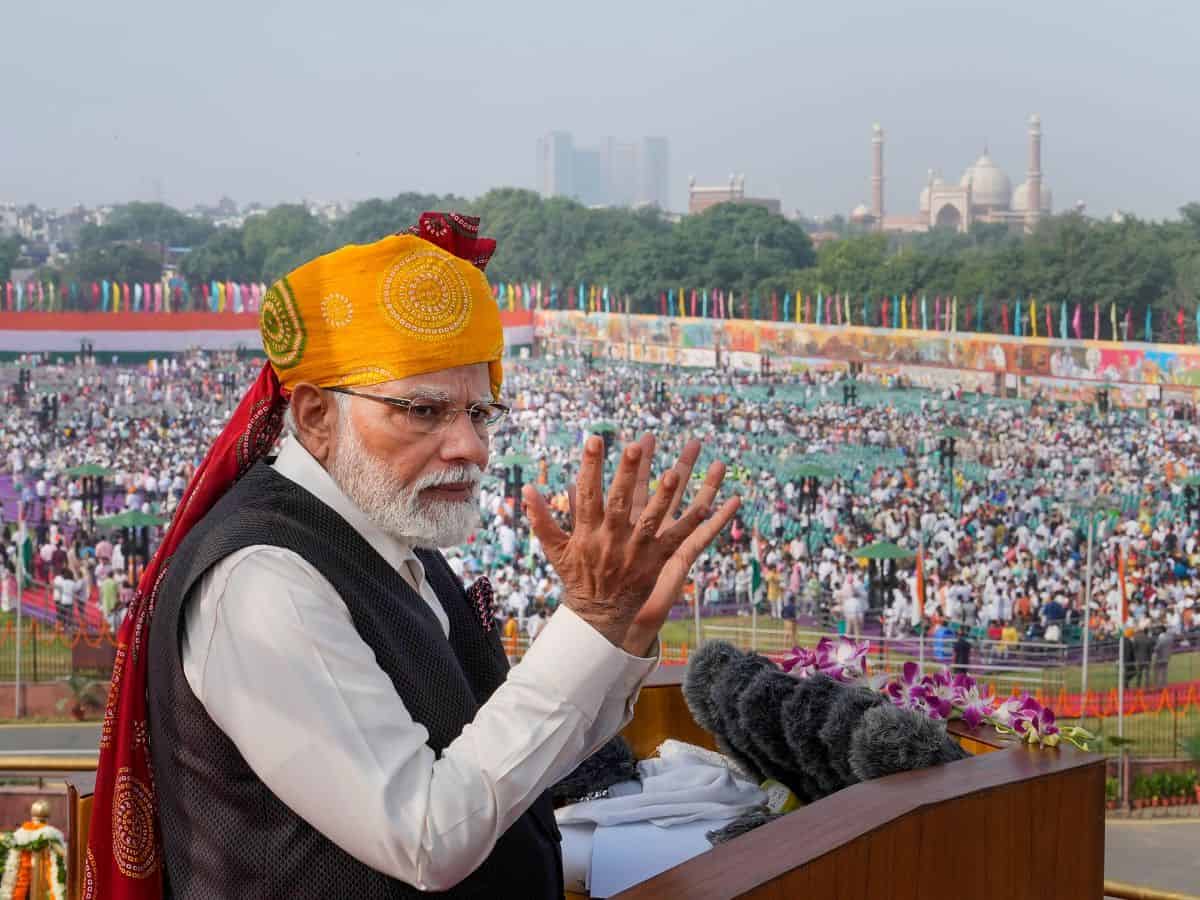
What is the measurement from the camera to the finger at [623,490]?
3.05 feet

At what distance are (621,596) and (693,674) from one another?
0.78 meters

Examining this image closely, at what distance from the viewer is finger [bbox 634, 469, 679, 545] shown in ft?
3.10

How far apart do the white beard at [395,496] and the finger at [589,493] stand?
0.14m

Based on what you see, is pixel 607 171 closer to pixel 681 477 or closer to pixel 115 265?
pixel 115 265

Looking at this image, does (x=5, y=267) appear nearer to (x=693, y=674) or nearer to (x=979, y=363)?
(x=979, y=363)

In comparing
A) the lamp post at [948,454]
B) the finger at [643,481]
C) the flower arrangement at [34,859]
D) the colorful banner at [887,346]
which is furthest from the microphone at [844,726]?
the colorful banner at [887,346]

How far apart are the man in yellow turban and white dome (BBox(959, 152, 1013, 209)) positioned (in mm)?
44578

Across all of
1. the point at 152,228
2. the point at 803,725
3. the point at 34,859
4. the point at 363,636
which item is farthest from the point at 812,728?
the point at 152,228

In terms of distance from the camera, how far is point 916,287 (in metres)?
25.8

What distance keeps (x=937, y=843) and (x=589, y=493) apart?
51cm

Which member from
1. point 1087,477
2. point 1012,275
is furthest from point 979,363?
point 1087,477

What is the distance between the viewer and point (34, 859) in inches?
90.7

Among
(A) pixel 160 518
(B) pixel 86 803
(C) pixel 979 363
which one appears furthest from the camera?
(C) pixel 979 363

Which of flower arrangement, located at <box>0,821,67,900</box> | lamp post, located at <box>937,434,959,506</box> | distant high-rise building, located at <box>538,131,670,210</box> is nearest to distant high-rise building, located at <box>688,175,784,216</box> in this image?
distant high-rise building, located at <box>538,131,670,210</box>
